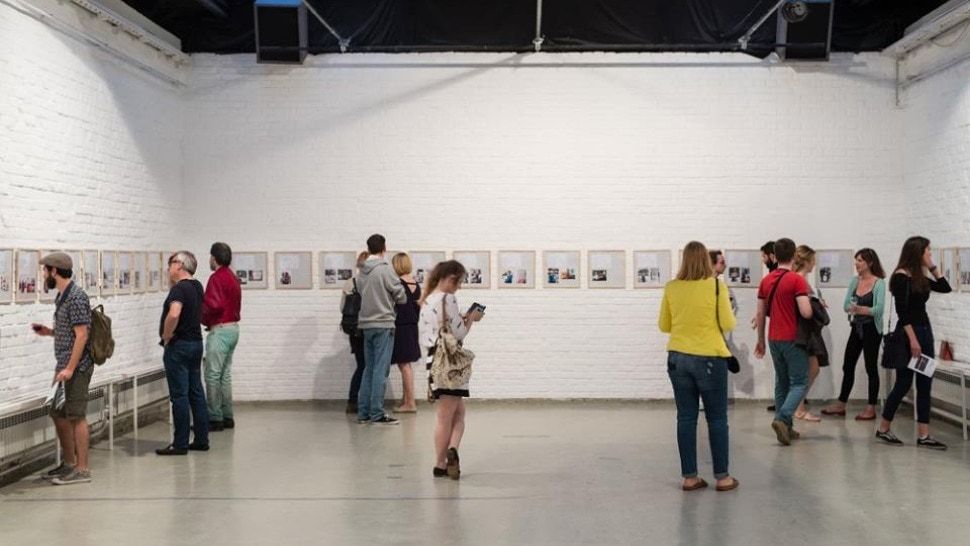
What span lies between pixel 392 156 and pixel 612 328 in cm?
302

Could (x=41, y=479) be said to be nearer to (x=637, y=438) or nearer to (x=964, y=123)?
(x=637, y=438)

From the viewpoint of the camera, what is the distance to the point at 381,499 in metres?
6.07

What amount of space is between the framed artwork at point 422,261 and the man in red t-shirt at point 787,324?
380 centimetres

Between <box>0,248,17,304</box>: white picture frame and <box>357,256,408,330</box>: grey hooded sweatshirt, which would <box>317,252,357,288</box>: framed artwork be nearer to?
<box>357,256,408,330</box>: grey hooded sweatshirt

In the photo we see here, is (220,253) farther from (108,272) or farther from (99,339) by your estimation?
(99,339)

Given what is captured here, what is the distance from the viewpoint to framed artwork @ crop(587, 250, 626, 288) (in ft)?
33.6

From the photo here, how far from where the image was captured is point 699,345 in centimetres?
600

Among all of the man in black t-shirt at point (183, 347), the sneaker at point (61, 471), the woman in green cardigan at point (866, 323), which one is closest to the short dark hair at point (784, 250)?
the woman in green cardigan at point (866, 323)

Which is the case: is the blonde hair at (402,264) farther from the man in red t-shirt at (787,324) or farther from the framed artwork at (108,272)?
the man in red t-shirt at (787,324)

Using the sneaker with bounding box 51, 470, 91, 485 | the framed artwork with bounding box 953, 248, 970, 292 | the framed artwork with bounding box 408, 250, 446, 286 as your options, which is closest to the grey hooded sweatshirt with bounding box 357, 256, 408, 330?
the framed artwork with bounding box 408, 250, 446, 286

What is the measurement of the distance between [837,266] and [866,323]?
137 centimetres

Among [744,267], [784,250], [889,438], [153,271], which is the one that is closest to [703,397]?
[784,250]

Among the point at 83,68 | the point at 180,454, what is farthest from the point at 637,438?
the point at 83,68

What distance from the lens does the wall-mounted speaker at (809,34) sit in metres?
9.74
